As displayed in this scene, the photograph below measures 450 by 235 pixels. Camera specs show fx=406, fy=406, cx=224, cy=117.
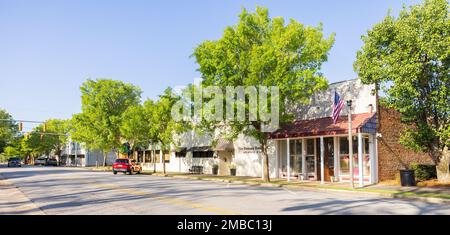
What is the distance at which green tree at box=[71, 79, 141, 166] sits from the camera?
56.1m

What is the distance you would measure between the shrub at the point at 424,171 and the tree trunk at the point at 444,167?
1367 mm

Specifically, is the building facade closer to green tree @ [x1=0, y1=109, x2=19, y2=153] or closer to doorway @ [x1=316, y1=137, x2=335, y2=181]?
doorway @ [x1=316, y1=137, x2=335, y2=181]

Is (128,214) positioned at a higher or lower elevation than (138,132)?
lower

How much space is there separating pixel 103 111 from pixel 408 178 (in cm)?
4455

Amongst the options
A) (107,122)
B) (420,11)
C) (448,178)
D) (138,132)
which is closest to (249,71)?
(420,11)

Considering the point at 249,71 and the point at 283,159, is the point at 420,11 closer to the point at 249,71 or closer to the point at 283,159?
the point at 249,71

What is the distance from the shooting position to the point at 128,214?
1128 cm

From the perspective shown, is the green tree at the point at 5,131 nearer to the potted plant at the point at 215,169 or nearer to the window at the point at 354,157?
the potted plant at the point at 215,169

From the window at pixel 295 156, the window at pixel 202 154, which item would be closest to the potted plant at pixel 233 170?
the window at pixel 202 154

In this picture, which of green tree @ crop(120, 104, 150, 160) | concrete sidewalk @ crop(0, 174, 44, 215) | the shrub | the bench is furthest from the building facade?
concrete sidewalk @ crop(0, 174, 44, 215)

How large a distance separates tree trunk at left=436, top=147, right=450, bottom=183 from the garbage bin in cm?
177

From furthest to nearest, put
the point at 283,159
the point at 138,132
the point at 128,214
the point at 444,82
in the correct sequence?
the point at 138,132, the point at 283,159, the point at 444,82, the point at 128,214
